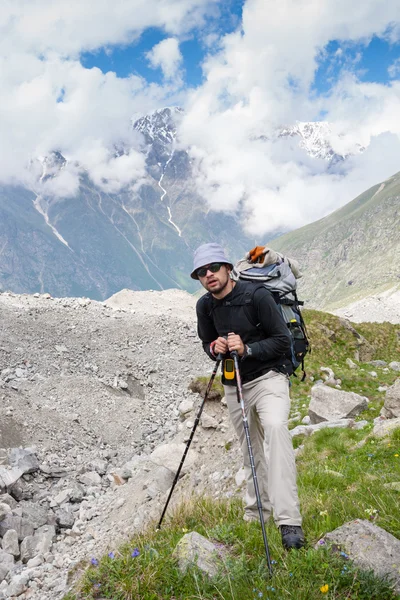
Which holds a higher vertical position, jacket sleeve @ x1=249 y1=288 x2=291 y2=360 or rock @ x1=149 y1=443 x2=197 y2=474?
jacket sleeve @ x1=249 y1=288 x2=291 y2=360

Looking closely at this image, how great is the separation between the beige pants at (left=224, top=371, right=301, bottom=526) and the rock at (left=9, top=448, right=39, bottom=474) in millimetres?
9508

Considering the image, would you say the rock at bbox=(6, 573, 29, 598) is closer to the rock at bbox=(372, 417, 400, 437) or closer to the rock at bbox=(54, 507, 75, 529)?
the rock at bbox=(54, 507, 75, 529)

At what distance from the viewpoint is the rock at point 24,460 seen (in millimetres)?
13023

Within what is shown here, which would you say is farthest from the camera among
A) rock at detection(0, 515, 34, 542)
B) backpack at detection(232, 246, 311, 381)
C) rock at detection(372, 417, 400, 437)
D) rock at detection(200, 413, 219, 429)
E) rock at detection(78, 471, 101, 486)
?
rock at detection(200, 413, 219, 429)

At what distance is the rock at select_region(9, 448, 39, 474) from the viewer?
42.7 ft

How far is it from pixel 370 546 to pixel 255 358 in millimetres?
2492

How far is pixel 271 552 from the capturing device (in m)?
4.65

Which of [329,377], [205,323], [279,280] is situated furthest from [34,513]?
[329,377]

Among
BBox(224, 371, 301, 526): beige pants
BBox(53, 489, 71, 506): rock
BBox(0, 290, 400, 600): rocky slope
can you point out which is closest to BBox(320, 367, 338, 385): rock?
BBox(0, 290, 400, 600): rocky slope

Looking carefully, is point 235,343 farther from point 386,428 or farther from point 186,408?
point 186,408

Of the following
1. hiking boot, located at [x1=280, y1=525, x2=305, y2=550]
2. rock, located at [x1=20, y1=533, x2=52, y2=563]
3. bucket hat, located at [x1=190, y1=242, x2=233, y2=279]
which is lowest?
rock, located at [x1=20, y1=533, x2=52, y2=563]

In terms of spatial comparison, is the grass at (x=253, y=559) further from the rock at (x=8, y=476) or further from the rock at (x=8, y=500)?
the rock at (x=8, y=476)

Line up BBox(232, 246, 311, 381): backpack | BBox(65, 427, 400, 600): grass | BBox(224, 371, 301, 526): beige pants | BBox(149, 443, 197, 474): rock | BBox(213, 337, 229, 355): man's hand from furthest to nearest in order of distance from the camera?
BBox(149, 443, 197, 474): rock
BBox(232, 246, 311, 381): backpack
BBox(213, 337, 229, 355): man's hand
BBox(224, 371, 301, 526): beige pants
BBox(65, 427, 400, 600): grass

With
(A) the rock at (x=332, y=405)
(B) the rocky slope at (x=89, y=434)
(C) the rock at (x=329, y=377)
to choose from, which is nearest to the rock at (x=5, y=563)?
(B) the rocky slope at (x=89, y=434)
